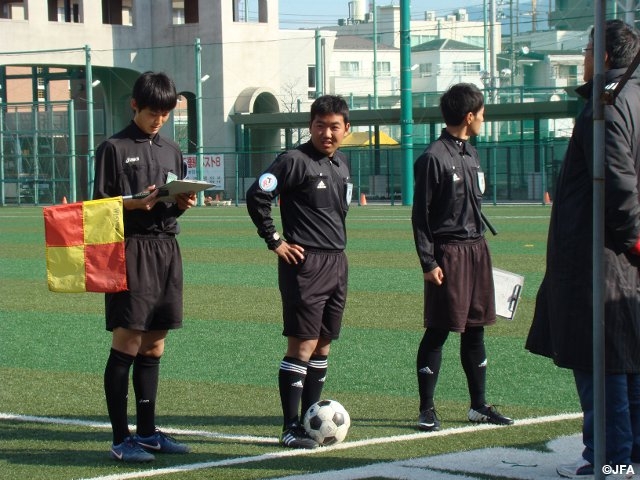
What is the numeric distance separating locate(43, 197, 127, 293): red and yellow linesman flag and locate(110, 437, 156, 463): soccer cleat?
839 mm

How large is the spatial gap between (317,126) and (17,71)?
59745 millimetres

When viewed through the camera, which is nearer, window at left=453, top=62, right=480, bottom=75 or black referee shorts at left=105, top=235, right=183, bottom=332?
black referee shorts at left=105, top=235, right=183, bottom=332

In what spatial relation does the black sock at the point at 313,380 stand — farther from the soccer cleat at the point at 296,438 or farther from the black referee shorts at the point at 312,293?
the soccer cleat at the point at 296,438

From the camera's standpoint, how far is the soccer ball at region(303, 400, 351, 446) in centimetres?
618

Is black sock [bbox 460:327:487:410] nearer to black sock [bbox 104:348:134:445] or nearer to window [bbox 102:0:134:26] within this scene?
black sock [bbox 104:348:134:445]

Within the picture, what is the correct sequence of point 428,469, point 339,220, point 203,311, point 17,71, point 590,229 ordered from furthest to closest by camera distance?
point 17,71 → point 203,311 → point 339,220 → point 428,469 → point 590,229

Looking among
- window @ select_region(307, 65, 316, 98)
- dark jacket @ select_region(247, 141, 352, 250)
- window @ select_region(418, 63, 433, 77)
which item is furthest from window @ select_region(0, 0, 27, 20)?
dark jacket @ select_region(247, 141, 352, 250)

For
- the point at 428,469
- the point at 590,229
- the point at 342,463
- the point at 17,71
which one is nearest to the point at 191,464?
the point at 342,463

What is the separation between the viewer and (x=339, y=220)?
6578 mm

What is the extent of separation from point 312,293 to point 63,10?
50.6 meters

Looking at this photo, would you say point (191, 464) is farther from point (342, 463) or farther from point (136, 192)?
point (136, 192)

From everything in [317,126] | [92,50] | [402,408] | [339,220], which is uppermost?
[92,50]

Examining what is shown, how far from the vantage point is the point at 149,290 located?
19.8 feet

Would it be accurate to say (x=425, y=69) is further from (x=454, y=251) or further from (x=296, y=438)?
(x=296, y=438)
